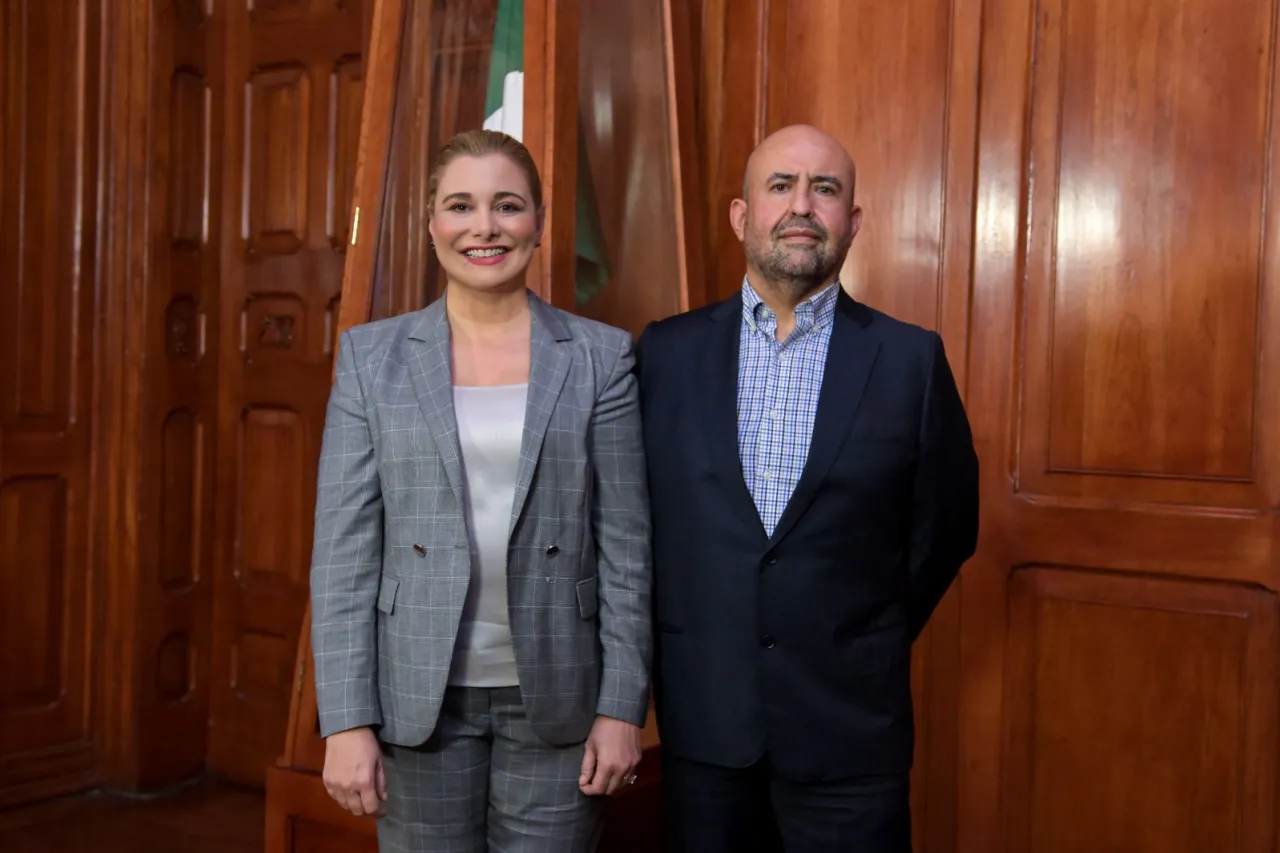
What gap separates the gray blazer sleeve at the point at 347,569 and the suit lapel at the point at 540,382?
0.19 m

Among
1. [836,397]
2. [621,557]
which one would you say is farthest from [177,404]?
[836,397]

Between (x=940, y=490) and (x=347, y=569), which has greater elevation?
(x=940, y=490)

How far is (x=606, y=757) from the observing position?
5.00 feet

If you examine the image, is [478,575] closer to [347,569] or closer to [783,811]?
[347,569]

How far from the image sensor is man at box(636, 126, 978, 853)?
1.58 m

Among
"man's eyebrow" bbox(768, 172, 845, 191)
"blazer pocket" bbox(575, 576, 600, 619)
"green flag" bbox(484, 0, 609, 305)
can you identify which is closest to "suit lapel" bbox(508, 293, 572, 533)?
"blazer pocket" bbox(575, 576, 600, 619)

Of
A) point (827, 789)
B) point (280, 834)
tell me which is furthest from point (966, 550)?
point (280, 834)

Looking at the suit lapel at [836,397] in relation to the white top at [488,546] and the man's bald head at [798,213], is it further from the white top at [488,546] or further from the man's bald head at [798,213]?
the white top at [488,546]

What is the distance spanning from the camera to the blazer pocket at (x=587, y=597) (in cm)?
154

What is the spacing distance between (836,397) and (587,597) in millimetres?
423

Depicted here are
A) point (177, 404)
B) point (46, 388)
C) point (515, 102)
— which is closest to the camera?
point (515, 102)

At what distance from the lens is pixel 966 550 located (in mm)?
1794

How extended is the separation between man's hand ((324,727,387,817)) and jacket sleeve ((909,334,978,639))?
0.78 metres

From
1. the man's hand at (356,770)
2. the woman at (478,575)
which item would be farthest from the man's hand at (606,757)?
the man's hand at (356,770)
